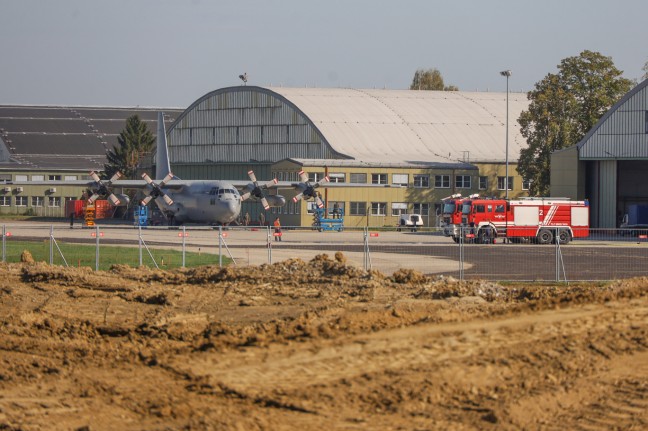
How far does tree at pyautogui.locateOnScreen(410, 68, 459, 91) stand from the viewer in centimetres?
13612

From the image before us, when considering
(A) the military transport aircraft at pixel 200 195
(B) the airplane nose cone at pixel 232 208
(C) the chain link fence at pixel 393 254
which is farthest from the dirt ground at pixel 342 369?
(A) the military transport aircraft at pixel 200 195

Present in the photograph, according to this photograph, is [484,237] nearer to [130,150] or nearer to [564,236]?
[564,236]

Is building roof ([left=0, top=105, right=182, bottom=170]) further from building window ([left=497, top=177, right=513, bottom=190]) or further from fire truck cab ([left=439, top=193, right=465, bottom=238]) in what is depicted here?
fire truck cab ([left=439, top=193, right=465, bottom=238])

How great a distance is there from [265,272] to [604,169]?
4486 cm

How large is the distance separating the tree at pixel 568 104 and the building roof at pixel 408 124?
9.18 metres

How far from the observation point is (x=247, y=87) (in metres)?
92.9

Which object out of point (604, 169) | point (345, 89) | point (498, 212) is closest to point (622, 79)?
point (604, 169)

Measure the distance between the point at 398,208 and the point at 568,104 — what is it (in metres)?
15.4

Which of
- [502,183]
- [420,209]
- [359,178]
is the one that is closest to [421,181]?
[420,209]

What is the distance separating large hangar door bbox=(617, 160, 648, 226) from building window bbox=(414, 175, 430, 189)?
16.6m

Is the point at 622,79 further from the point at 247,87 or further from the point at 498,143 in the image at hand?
the point at 247,87

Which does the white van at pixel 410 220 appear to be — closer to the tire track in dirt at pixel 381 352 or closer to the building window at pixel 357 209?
the building window at pixel 357 209

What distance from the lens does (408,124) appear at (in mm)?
92375

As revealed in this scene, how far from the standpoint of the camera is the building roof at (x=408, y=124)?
87.2 metres
